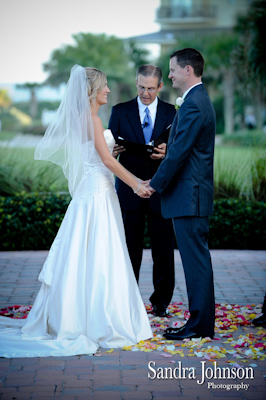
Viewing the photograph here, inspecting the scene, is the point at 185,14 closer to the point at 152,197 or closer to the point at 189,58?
the point at 152,197

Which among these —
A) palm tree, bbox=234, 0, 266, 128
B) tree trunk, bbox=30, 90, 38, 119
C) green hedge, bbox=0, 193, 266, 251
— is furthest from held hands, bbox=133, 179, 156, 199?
tree trunk, bbox=30, 90, 38, 119

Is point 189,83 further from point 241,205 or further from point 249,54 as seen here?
point 249,54

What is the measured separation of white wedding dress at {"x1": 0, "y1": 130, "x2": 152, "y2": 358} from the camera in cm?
393

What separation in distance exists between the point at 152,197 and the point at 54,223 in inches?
123

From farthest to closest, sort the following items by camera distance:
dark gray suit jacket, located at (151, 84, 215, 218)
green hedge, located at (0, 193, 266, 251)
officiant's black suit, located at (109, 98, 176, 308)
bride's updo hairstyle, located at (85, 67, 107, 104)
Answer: green hedge, located at (0, 193, 266, 251), officiant's black suit, located at (109, 98, 176, 308), bride's updo hairstyle, located at (85, 67, 107, 104), dark gray suit jacket, located at (151, 84, 215, 218)

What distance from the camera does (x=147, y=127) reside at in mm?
4746

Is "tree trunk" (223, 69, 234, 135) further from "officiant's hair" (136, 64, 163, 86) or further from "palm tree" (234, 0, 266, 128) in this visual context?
"officiant's hair" (136, 64, 163, 86)

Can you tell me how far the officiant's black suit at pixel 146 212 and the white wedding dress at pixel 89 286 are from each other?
494mm

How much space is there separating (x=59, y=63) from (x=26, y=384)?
57.8m

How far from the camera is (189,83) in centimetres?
398

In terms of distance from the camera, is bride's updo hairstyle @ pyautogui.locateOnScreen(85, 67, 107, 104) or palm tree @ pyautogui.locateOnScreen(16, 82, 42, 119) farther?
palm tree @ pyautogui.locateOnScreen(16, 82, 42, 119)

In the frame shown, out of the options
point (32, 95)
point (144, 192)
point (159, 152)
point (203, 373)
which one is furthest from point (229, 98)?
point (203, 373)

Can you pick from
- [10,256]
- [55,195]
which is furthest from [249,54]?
[10,256]

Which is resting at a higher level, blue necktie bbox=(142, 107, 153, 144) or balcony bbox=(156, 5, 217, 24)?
balcony bbox=(156, 5, 217, 24)
